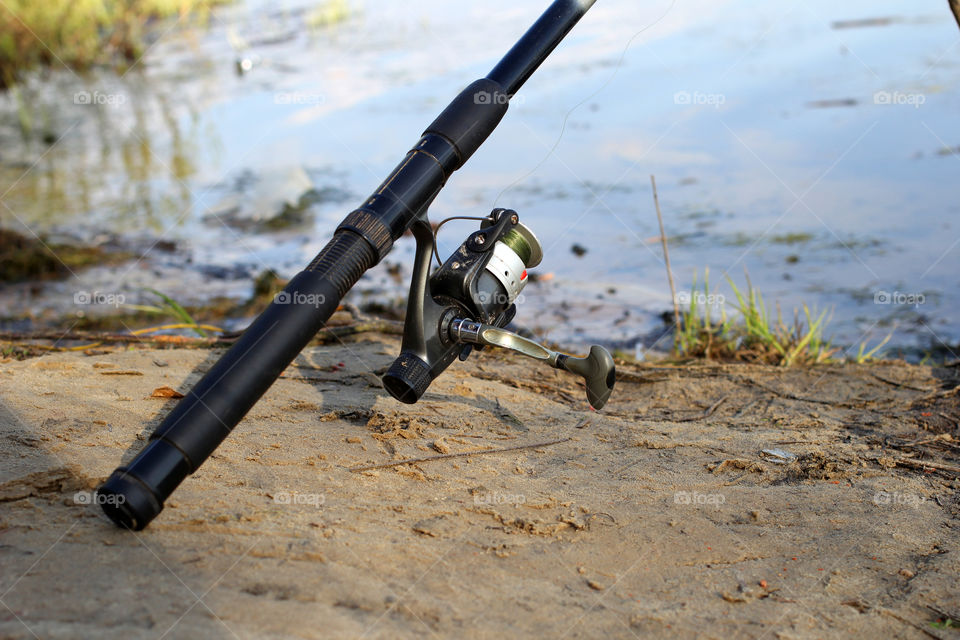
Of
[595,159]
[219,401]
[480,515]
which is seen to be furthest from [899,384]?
[595,159]

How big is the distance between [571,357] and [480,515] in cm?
57

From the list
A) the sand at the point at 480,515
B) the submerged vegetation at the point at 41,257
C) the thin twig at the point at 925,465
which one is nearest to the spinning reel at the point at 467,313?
the sand at the point at 480,515

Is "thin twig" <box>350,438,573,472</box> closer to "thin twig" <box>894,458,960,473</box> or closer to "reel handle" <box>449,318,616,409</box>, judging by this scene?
"reel handle" <box>449,318,616,409</box>

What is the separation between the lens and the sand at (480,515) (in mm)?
1865

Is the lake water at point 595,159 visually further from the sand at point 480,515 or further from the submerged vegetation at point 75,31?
the sand at point 480,515

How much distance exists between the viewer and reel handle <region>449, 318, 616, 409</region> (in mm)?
2564

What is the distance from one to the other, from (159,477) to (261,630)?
0.45 m

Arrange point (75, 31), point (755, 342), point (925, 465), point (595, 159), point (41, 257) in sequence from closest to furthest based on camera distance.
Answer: point (925, 465), point (755, 342), point (41, 257), point (595, 159), point (75, 31)

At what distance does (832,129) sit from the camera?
23.7 ft

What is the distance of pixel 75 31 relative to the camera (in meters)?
11.4

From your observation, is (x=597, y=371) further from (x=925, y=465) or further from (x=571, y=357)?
(x=925, y=465)

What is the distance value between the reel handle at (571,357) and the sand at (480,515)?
0.98 ft

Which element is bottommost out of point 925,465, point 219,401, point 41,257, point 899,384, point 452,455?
point 899,384

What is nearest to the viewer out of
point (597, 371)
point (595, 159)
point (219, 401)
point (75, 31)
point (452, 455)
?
point (219, 401)
